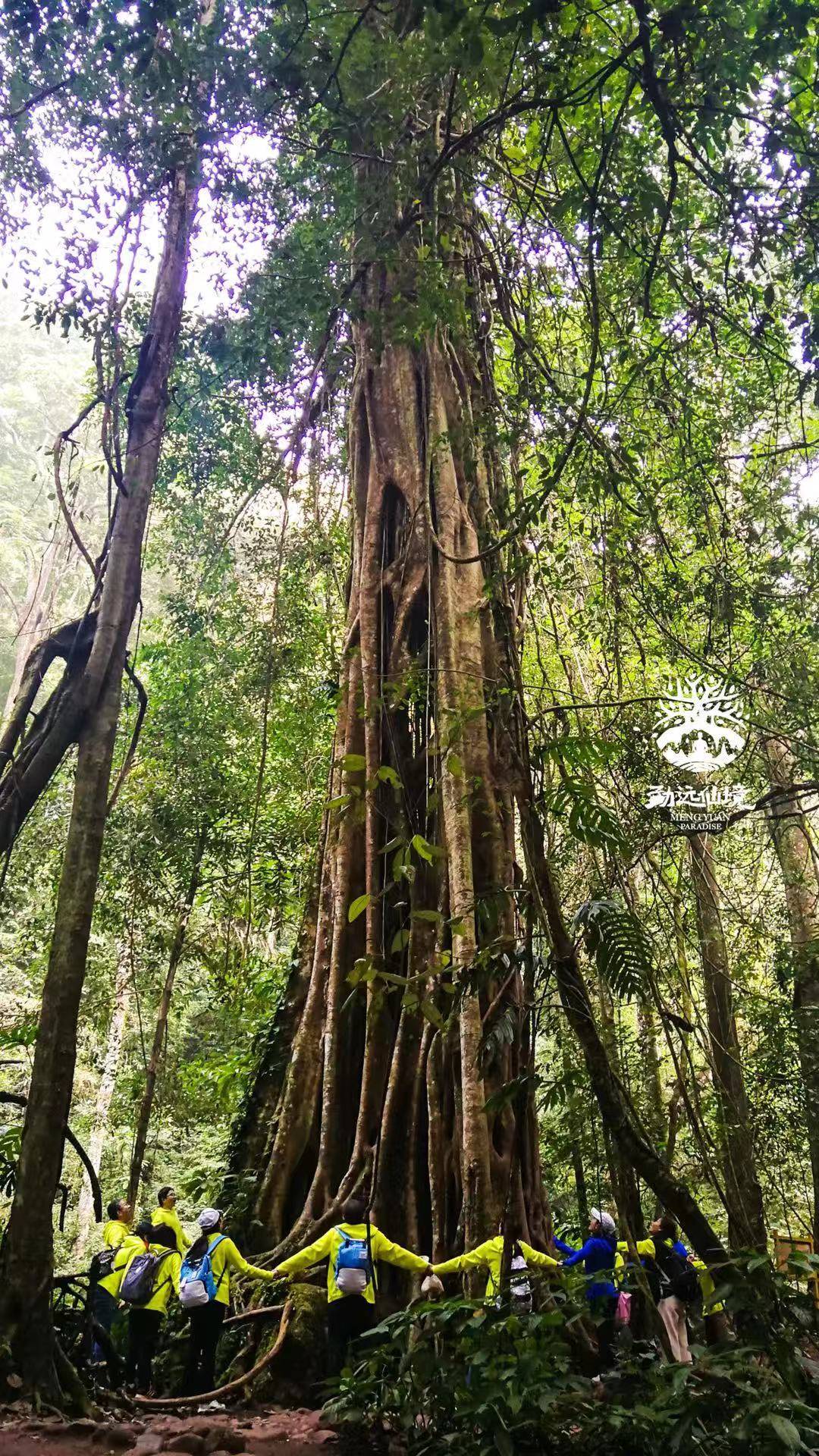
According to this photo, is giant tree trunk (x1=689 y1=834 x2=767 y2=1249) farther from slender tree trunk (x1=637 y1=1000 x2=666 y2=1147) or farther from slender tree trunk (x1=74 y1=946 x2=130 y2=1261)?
slender tree trunk (x1=74 y1=946 x2=130 y2=1261)

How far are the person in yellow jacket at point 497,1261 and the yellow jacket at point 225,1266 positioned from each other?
976mm

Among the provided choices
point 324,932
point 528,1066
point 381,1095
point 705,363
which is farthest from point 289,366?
point 528,1066

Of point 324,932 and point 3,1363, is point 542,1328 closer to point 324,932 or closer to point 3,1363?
point 3,1363

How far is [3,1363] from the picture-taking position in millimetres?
2602

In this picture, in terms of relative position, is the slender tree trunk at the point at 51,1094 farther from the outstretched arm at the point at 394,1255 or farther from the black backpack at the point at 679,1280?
the black backpack at the point at 679,1280

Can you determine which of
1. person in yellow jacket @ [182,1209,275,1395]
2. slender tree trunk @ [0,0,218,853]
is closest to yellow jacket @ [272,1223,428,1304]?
person in yellow jacket @ [182,1209,275,1395]

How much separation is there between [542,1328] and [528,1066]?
0.67 m

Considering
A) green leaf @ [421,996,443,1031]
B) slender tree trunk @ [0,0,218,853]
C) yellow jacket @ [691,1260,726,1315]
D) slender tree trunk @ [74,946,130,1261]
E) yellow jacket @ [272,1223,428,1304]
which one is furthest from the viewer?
slender tree trunk @ [74,946,130,1261]

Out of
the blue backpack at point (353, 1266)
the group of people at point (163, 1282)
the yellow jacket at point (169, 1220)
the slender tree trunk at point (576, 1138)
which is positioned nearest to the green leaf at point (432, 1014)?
the slender tree trunk at point (576, 1138)

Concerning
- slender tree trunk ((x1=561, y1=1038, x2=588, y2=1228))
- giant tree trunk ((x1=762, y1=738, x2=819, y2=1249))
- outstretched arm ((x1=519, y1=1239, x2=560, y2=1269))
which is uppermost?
giant tree trunk ((x1=762, y1=738, x2=819, y2=1249))

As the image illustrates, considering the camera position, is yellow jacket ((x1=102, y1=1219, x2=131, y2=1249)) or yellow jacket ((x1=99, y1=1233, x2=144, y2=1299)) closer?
yellow jacket ((x1=99, y1=1233, x2=144, y2=1299))

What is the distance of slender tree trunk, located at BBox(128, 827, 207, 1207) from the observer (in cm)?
687

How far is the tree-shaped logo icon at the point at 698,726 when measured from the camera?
18.4 feet

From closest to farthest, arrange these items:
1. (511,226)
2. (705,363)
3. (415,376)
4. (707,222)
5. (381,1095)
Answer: (707,222)
(381,1095)
(511,226)
(415,376)
(705,363)
